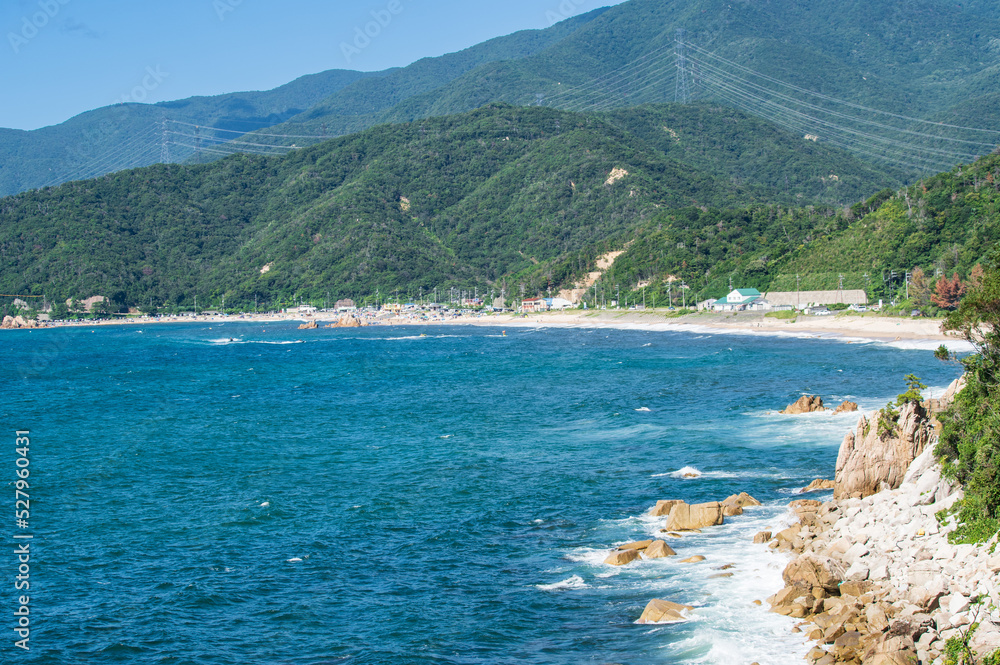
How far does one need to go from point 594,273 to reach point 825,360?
11173 cm

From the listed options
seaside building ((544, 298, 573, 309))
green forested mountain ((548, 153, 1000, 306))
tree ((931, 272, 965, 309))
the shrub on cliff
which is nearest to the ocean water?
Result: the shrub on cliff

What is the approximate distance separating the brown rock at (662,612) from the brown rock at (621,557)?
280 centimetres

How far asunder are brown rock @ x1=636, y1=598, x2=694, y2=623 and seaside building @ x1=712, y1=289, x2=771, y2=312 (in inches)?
4234

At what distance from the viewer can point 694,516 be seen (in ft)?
70.9

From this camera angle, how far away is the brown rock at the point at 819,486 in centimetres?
2394

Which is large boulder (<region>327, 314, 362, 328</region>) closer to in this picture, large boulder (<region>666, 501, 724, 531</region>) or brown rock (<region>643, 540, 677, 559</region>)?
large boulder (<region>666, 501, 724, 531</region>)

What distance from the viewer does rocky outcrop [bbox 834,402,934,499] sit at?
21109 mm

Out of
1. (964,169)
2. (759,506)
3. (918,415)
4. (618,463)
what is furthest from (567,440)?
(964,169)

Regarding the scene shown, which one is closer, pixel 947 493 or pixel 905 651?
pixel 905 651

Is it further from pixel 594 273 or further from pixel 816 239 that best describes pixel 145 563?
pixel 594 273

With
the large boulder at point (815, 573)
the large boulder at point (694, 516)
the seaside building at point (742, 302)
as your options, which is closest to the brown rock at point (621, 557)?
the large boulder at point (694, 516)

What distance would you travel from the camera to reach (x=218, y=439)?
1524 inches

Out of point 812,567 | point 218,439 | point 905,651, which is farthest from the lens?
point 218,439

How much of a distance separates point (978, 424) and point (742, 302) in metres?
107
